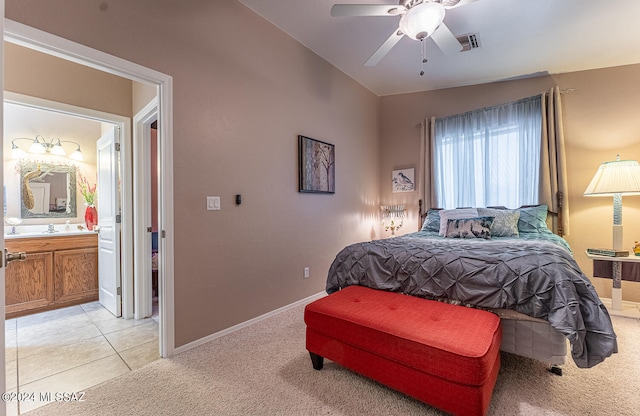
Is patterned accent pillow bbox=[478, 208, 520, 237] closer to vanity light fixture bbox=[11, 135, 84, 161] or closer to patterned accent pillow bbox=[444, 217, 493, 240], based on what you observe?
patterned accent pillow bbox=[444, 217, 493, 240]

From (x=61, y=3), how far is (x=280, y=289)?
8.87 feet

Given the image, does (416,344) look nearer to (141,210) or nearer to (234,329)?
(234,329)

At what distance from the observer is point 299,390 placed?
1.69m

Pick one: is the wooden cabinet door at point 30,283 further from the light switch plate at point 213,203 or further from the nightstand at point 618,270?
the nightstand at point 618,270

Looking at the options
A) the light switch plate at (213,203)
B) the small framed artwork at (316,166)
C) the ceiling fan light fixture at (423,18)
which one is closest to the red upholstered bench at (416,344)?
the light switch plate at (213,203)

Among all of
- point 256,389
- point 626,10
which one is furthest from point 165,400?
point 626,10

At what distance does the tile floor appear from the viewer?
1817 mm

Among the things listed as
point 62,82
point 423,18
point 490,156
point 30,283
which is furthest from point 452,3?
point 30,283

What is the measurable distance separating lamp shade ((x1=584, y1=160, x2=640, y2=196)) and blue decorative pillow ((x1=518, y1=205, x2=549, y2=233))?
462 mm

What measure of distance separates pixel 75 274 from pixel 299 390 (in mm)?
3235

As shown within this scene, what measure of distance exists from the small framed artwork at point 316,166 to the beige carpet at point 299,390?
5.98ft

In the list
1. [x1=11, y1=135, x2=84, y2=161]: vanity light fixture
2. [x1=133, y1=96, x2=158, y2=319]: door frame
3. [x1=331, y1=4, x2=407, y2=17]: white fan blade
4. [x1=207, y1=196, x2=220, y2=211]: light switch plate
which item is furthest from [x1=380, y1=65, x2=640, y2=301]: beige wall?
[x1=11, y1=135, x2=84, y2=161]: vanity light fixture

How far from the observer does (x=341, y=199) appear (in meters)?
3.88

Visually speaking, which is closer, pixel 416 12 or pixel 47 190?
pixel 416 12
